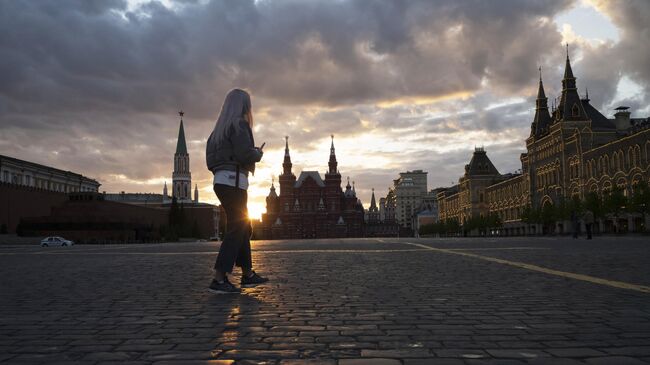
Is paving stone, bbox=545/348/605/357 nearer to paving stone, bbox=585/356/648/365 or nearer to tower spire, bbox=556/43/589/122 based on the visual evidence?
paving stone, bbox=585/356/648/365

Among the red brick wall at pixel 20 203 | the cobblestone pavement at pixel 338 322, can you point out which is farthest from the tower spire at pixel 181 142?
the cobblestone pavement at pixel 338 322

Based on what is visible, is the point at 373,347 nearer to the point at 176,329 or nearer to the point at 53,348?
the point at 176,329

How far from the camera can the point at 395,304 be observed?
225 inches

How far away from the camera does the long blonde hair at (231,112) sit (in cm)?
726

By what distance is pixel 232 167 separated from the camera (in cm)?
719

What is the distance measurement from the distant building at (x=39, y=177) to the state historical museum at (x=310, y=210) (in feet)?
132

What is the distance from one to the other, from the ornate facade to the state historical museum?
35.7m

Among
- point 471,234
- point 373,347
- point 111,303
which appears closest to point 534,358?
point 373,347

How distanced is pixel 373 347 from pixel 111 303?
3.51m

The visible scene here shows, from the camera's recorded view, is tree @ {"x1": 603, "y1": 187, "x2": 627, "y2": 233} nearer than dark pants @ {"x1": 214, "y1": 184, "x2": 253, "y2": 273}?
No

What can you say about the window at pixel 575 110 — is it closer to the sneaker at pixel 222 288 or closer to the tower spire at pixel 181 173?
the sneaker at pixel 222 288

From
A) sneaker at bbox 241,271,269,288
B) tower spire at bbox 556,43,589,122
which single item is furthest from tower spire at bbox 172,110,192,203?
sneaker at bbox 241,271,269,288

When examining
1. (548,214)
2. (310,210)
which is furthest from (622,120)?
(310,210)

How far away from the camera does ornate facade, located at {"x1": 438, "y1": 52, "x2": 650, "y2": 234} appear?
181 feet
